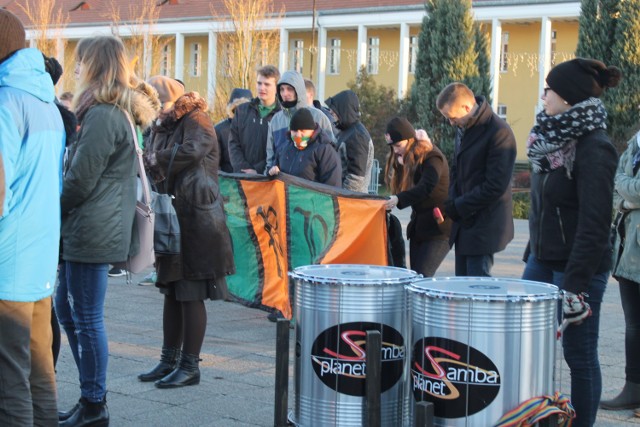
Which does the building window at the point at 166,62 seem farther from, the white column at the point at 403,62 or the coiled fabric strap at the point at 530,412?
the coiled fabric strap at the point at 530,412

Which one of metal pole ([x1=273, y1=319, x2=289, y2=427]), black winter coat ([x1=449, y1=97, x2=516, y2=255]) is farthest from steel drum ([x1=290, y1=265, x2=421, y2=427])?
black winter coat ([x1=449, y1=97, x2=516, y2=255])

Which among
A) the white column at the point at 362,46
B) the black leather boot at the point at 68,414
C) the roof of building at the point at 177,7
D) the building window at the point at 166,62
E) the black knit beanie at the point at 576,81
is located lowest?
the black leather boot at the point at 68,414

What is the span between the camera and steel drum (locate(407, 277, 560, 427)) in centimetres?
385

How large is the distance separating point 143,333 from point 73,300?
112 inches

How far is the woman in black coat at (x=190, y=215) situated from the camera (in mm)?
6406

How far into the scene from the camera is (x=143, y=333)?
823 cm

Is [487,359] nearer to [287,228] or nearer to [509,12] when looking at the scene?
[287,228]

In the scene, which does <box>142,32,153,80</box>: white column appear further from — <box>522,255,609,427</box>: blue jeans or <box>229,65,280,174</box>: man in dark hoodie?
<box>522,255,609,427</box>: blue jeans

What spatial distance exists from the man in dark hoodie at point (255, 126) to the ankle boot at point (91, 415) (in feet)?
15.0

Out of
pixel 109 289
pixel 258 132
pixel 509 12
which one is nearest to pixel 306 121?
pixel 258 132

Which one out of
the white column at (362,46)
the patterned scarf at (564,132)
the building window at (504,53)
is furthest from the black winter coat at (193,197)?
the white column at (362,46)

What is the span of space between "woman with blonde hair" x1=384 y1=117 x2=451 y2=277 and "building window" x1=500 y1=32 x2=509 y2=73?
4917 cm

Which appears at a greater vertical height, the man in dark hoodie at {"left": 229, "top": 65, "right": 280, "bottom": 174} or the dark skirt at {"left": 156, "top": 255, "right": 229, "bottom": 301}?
the man in dark hoodie at {"left": 229, "top": 65, "right": 280, "bottom": 174}

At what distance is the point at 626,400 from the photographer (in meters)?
6.22
